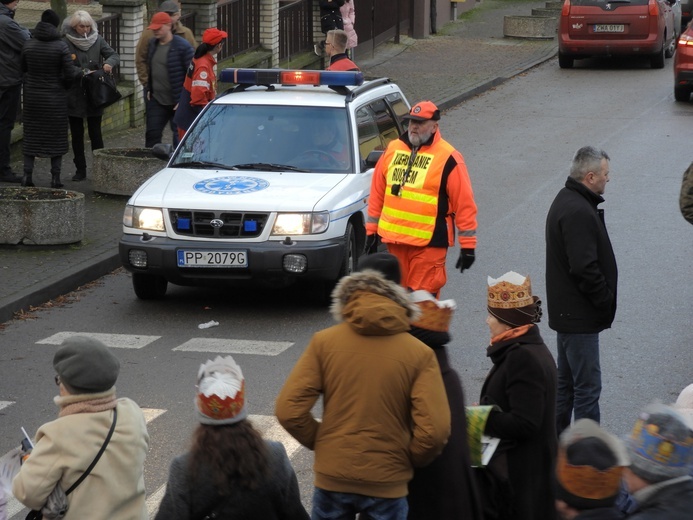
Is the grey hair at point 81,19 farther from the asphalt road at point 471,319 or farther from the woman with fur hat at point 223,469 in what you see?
the woman with fur hat at point 223,469

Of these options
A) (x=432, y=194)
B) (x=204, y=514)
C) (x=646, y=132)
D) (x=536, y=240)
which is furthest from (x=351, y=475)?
(x=646, y=132)

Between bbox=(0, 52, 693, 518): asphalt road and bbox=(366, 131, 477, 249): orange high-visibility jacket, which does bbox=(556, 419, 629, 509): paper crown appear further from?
bbox=(366, 131, 477, 249): orange high-visibility jacket

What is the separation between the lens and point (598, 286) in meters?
6.86

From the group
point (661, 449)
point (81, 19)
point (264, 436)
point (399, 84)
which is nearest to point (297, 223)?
point (264, 436)

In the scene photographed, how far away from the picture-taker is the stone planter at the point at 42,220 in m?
12.1

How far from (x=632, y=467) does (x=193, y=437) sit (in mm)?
1399

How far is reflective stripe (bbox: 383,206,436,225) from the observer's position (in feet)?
27.9

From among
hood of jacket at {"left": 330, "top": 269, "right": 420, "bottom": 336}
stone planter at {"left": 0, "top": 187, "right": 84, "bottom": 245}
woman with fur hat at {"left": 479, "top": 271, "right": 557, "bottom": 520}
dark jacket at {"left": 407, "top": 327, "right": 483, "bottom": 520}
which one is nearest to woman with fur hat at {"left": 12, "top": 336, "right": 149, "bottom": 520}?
hood of jacket at {"left": 330, "top": 269, "right": 420, "bottom": 336}

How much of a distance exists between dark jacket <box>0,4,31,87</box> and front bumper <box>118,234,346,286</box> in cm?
523

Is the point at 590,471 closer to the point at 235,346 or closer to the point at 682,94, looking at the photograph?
the point at 235,346

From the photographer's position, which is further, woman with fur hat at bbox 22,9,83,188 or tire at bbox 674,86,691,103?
tire at bbox 674,86,691,103

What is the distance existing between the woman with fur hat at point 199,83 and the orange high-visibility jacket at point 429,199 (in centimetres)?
601

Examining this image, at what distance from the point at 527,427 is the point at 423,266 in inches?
142

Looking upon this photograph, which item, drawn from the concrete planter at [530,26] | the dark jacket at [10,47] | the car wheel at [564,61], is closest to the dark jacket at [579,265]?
the dark jacket at [10,47]
